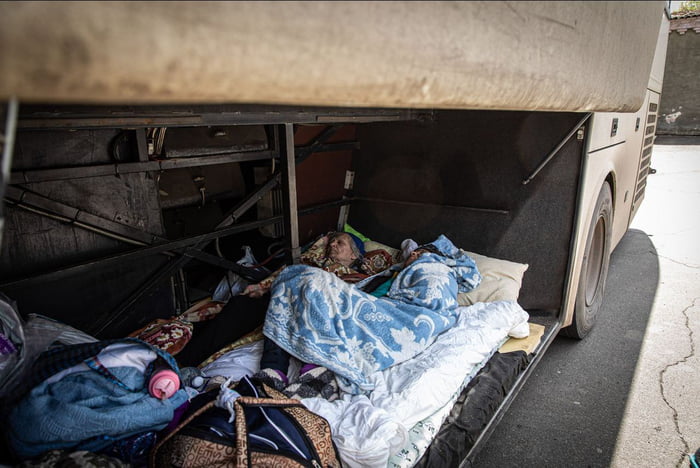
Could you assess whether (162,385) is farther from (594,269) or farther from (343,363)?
(594,269)

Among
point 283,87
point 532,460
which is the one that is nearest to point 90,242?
point 283,87

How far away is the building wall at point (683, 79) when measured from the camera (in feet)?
45.5

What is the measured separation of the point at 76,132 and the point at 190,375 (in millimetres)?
1439

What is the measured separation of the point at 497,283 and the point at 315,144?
5.94ft

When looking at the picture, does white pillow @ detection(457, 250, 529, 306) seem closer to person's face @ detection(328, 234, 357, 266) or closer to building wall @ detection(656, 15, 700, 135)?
person's face @ detection(328, 234, 357, 266)

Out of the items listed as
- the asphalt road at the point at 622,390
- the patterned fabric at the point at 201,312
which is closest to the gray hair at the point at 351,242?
the patterned fabric at the point at 201,312

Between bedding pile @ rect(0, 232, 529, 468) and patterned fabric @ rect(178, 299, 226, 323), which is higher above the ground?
bedding pile @ rect(0, 232, 529, 468)

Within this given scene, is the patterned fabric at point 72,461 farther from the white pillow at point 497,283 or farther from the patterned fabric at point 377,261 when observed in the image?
the patterned fabric at point 377,261

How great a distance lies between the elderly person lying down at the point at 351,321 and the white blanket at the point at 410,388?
77mm

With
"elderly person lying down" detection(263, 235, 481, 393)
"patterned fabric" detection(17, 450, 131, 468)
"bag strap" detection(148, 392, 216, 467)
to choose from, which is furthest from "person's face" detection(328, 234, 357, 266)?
"patterned fabric" detection(17, 450, 131, 468)

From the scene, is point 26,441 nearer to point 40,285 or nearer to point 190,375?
point 190,375

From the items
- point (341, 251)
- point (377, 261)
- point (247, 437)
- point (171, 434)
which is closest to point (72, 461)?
point (171, 434)

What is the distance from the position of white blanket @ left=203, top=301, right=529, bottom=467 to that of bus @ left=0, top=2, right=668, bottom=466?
0.18 ft

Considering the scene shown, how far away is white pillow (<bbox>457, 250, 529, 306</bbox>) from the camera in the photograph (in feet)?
9.71
